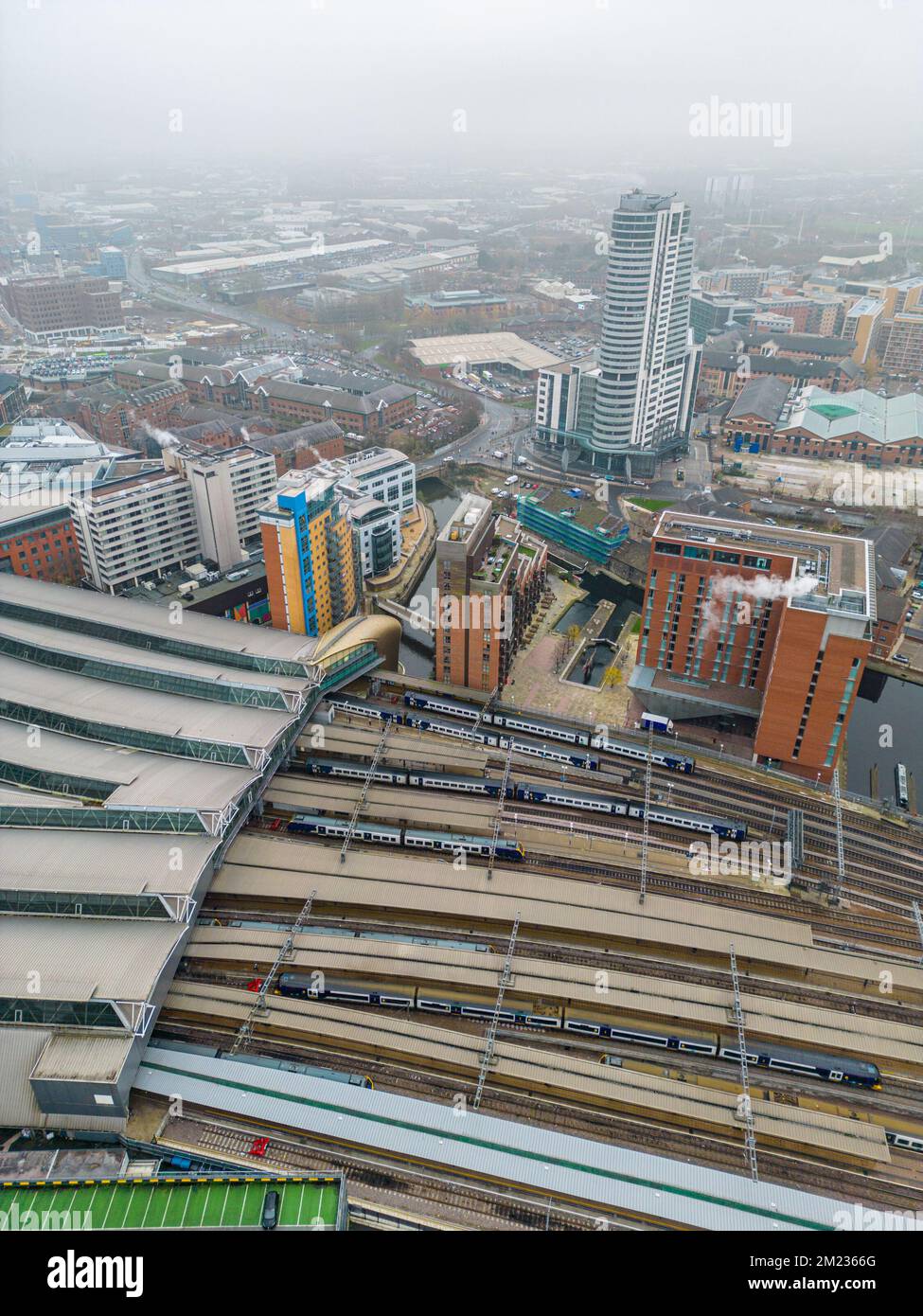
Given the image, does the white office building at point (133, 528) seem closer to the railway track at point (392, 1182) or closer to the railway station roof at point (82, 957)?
the railway station roof at point (82, 957)

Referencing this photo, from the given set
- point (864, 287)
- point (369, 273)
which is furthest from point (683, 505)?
point (369, 273)

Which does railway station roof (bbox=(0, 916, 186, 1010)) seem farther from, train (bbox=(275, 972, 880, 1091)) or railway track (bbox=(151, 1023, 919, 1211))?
railway track (bbox=(151, 1023, 919, 1211))

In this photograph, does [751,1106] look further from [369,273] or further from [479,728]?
[369,273]

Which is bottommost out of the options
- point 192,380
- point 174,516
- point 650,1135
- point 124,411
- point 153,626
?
point 650,1135

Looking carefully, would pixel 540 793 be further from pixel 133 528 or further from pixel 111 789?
pixel 133 528

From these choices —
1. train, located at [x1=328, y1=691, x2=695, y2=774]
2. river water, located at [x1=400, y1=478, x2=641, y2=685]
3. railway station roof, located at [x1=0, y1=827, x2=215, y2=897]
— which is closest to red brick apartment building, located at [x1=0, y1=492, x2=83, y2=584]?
river water, located at [x1=400, y1=478, x2=641, y2=685]

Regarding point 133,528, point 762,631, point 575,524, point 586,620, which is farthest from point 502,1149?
point 575,524
